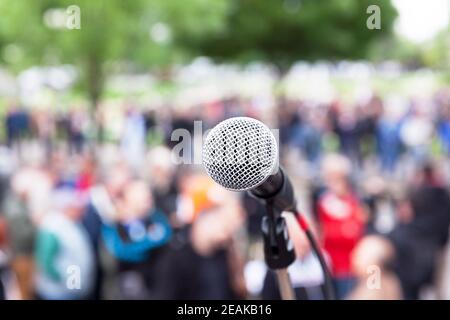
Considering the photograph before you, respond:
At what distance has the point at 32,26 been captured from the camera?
27.0 ft

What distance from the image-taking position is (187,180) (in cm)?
589

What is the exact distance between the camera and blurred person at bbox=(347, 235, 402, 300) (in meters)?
Result: 3.71

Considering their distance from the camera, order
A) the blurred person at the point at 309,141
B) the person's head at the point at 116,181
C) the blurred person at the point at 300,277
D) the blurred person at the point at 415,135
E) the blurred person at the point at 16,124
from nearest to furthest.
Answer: the blurred person at the point at 300,277 → the person's head at the point at 116,181 → the blurred person at the point at 415,135 → the blurred person at the point at 309,141 → the blurred person at the point at 16,124

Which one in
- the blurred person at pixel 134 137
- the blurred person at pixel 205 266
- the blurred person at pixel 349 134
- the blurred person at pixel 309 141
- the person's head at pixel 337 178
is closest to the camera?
the blurred person at pixel 205 266

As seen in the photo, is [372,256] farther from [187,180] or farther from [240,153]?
[240,153]

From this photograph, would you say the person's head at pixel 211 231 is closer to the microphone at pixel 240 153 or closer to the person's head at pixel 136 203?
the person's head at pixel 136 203

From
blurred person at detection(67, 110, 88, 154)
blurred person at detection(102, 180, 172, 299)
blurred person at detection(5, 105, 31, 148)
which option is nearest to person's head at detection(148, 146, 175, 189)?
blurred person at detection(102, 180, 172, 299)

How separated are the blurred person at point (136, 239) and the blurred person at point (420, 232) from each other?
1464 mm

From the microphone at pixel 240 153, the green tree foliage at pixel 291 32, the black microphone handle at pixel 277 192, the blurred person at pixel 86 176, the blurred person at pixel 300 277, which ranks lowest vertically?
the blurred person at pixel 300 277

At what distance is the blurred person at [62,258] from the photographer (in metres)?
4.40

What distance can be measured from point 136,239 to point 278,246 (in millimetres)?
3168

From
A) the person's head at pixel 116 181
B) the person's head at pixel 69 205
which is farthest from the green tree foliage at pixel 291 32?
the person's head at pixel 69 205

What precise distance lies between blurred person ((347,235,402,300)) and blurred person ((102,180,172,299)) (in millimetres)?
1227
